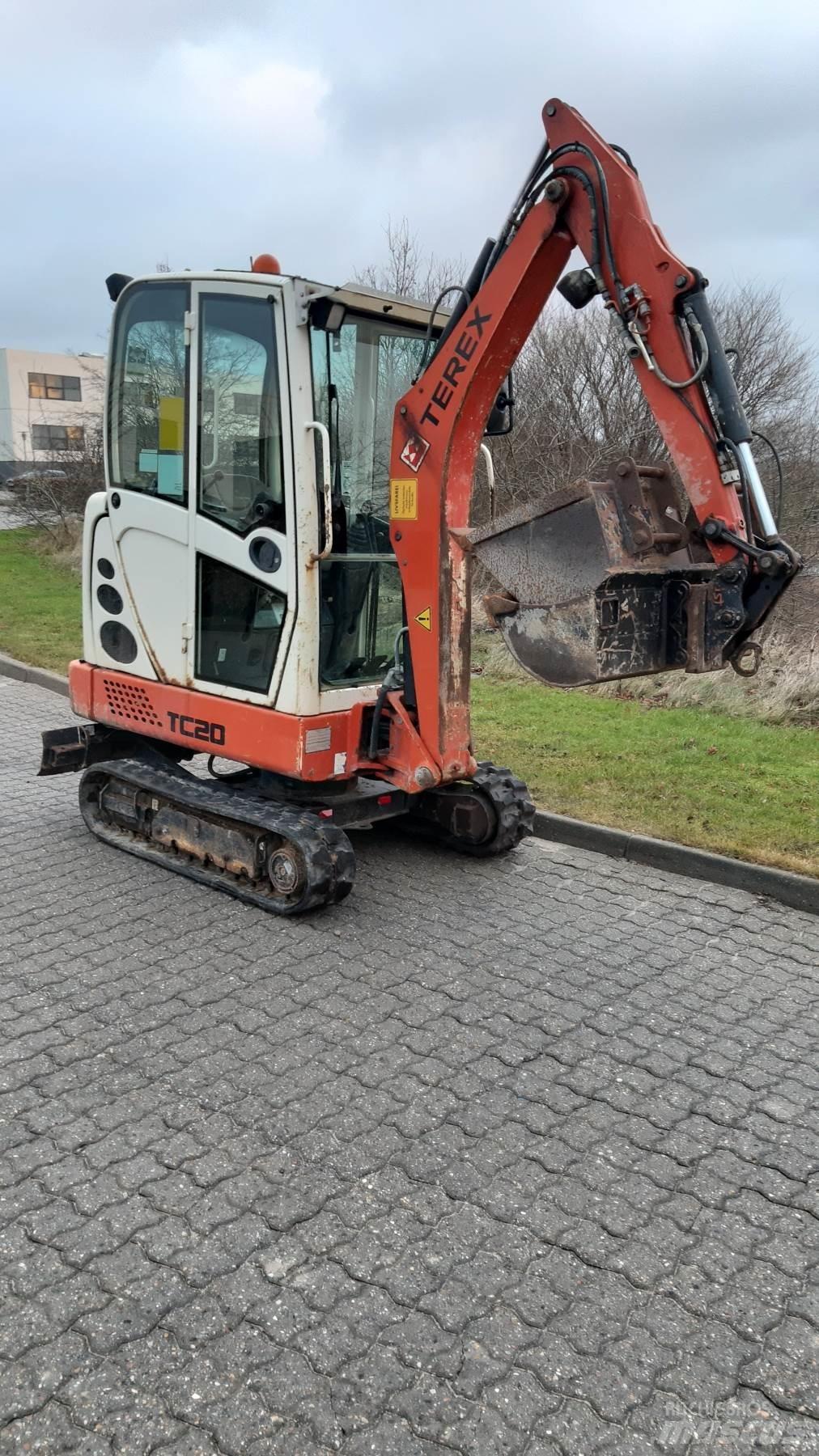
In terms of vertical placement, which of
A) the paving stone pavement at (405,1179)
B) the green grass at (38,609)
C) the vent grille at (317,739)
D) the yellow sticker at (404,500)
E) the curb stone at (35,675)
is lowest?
the paving stone pavement at (405,1179)

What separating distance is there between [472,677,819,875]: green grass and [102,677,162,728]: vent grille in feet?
7.92

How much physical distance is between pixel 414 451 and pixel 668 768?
3.25 m

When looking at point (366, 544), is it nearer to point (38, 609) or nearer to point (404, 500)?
Answer: point (404, 500)

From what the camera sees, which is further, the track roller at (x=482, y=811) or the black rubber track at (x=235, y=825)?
the track roller at (x=482, y=811)

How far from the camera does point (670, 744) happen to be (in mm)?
7535

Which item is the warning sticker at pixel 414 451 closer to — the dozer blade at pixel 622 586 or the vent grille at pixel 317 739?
the dozer blade at pixel 622 586

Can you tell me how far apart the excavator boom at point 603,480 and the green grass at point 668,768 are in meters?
2.02

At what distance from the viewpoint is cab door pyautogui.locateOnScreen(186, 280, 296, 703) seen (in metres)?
4.62

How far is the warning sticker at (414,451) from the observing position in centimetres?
464

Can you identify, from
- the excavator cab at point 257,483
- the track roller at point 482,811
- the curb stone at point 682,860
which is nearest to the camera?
the excavator cab at point 257,483

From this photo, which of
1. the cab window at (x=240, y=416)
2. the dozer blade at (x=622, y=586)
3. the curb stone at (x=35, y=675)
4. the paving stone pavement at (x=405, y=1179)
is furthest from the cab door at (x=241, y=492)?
the curb stone at (x=35, y=675)

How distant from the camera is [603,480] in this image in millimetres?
4156

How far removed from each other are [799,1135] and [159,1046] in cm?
222

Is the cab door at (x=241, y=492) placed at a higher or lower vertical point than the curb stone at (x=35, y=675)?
higher
